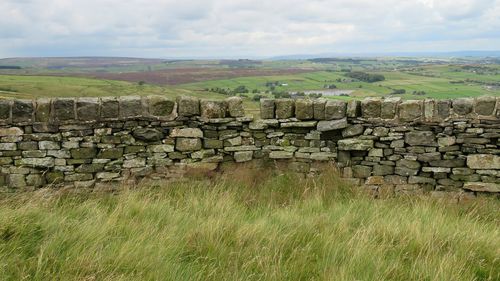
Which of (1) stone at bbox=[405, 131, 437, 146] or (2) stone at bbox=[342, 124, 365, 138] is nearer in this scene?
(1) stone at bbox=[405, 131, 437, 146]

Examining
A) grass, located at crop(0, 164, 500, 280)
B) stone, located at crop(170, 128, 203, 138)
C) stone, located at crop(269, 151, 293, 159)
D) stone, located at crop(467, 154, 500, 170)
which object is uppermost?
stone, located at crop(170, 128, 203, 138)

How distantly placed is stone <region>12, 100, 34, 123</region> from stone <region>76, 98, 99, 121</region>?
0.66 metres

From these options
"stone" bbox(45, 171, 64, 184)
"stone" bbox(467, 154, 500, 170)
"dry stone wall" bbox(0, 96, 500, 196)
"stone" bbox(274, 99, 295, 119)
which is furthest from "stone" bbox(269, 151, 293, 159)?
"stone" bbox(45, 171, 64, 184)

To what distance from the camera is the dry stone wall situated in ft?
20.0

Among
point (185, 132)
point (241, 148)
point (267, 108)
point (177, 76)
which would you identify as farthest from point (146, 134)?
point (177, 76)

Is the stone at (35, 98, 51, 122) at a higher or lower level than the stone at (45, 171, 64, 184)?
higher

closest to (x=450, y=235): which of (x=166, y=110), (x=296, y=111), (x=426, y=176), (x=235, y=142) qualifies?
(x=426, y=176)

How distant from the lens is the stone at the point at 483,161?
6.28 metres

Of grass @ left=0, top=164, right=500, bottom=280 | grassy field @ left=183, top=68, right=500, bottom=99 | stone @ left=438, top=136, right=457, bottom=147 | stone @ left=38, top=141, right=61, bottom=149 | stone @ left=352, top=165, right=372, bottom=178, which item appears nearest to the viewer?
grass @ left=0, top=164, right=500, bottom=280

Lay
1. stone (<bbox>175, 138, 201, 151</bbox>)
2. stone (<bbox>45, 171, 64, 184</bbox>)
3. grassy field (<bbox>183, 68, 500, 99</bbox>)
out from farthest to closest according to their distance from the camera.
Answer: grassy field (<bbox>183, 68, 500, 99</bbox>) → stone (<bbox>175, 138, 201, 151</bbox>) → stone (<bbox>45, 171, 64, 184</bbox>)

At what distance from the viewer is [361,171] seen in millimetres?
6633

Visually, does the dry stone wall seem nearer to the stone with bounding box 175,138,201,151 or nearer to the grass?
the stone with bounding box 175,138,201,151

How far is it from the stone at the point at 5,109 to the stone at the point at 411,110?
5850mm

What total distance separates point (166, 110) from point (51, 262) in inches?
135
